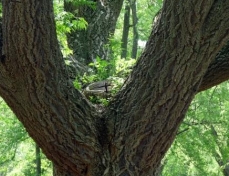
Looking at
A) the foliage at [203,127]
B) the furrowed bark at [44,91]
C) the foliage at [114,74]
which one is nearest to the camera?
the furrowed bark at [44,91]

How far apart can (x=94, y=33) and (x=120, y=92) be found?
259cm

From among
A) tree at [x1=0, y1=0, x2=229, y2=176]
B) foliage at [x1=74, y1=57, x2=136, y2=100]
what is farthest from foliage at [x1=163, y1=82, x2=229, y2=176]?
tree at [x1=0, y1=0, x2=229, y2=176]

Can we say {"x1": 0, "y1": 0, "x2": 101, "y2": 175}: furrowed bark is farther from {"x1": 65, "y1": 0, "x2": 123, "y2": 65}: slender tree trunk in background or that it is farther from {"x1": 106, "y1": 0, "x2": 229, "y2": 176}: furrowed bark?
{"x1": 65, "y1": 0, "x2": 123, "y2": 65}: slender tree trunk in background

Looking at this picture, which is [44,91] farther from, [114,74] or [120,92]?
[114,74]

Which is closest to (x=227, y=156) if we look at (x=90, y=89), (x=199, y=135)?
(x=199, y=135)

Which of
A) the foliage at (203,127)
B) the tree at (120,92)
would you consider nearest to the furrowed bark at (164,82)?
the tree at (120,92)

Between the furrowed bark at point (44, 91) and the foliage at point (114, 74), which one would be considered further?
the foliage at point (114, 74)

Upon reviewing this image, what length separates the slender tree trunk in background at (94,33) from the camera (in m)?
6.18

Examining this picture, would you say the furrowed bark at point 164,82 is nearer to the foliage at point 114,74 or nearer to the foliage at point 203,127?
the foliage at point 114,74

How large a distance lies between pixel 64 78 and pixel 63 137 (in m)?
0.52

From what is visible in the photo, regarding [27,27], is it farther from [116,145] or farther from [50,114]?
A: [116,145]

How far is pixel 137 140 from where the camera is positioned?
3562 millimetres

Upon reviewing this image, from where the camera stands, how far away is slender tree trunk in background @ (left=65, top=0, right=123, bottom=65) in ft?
20.3

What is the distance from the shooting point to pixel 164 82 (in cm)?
343
